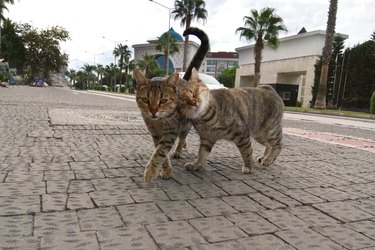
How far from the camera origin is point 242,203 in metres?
3.27

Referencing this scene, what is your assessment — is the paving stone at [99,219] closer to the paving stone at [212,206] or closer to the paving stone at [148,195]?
the paving stone at [148,195]

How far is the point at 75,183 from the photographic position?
355 centimetres

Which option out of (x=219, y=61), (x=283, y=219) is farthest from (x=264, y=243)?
(x=219, y=61)

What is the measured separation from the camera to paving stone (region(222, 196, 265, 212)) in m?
3.13

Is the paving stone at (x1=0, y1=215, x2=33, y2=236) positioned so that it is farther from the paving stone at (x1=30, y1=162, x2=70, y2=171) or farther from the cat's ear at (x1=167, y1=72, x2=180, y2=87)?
the cat's ear at (x1=167, y1=72, x2=180, y2=87)

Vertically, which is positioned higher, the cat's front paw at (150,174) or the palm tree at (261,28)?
the palm tree at (261,28)

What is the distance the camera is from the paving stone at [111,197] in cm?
305

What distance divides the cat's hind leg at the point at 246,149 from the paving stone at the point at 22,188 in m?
2.22

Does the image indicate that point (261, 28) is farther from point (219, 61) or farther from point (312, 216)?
point (219, 61)

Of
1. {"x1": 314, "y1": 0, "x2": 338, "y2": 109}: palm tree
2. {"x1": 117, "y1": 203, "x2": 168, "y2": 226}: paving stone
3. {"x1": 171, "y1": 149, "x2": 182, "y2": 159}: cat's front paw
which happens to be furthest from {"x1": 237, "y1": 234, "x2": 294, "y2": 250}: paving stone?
{"x1": 314, "y1": 0, "x2": 338, "y2": 109}: palm tree

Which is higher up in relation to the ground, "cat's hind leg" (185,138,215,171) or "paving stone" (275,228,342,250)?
"cat's hind leg" (185,138,215,171)

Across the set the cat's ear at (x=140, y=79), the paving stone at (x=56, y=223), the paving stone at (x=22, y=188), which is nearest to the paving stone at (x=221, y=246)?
the paving stone at (x=56, y=223)

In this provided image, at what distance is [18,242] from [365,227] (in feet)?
8.63

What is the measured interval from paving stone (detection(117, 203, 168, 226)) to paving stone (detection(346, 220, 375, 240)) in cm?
155
